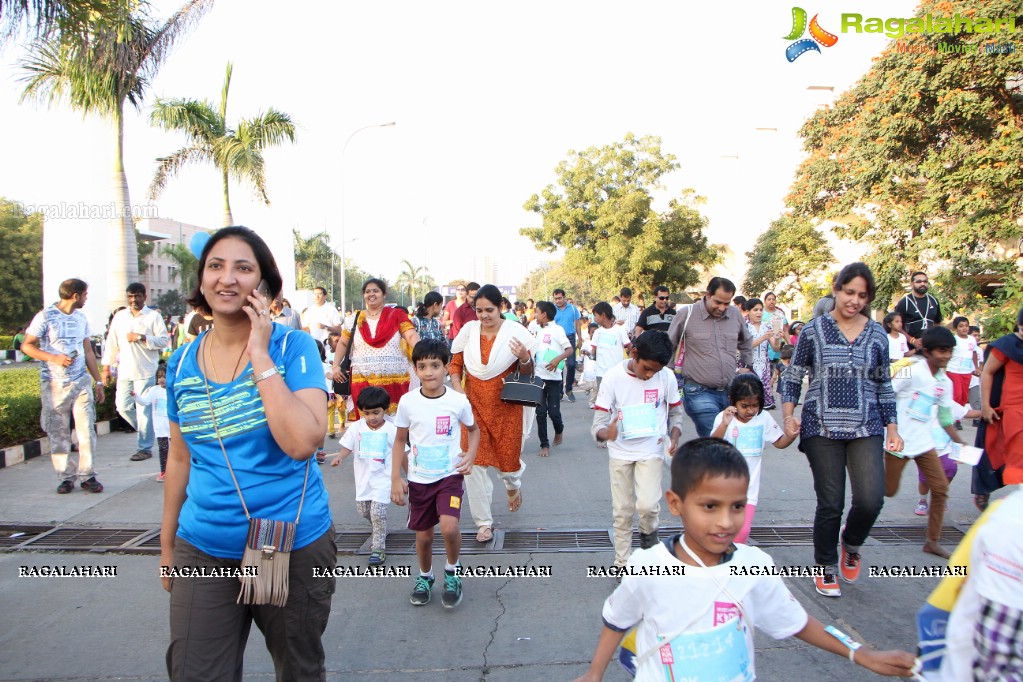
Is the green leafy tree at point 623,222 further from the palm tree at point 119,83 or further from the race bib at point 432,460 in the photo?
the race bib at point 432,460

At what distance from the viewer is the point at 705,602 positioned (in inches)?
88.0

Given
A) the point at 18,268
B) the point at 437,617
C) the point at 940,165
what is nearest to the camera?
the point at 437,617

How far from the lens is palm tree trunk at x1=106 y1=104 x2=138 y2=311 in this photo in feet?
51.5

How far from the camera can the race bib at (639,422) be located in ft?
15.3

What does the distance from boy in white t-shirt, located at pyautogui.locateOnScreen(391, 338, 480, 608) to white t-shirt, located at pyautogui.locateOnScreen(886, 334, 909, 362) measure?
5.71 m

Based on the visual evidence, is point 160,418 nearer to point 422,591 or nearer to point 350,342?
point 350,342

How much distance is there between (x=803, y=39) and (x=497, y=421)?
2445 centimetres

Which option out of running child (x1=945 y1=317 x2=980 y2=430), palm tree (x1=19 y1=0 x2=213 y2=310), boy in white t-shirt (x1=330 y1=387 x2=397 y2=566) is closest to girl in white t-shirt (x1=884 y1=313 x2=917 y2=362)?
running child (x1=945 y1=317 x2=980 y2=430)

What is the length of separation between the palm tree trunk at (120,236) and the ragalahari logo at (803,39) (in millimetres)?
19483

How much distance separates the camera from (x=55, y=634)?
418 centimetres

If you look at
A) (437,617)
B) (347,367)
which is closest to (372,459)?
(437,617)

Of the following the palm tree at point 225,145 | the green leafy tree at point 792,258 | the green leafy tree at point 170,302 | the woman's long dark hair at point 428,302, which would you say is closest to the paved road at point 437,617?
the woman's long dark hair at point 428,302

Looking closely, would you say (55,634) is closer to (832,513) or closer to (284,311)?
(832,513)

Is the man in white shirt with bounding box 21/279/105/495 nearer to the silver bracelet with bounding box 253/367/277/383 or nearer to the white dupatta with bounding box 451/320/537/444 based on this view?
the white dupatta with bounding box 451/320/537/444
